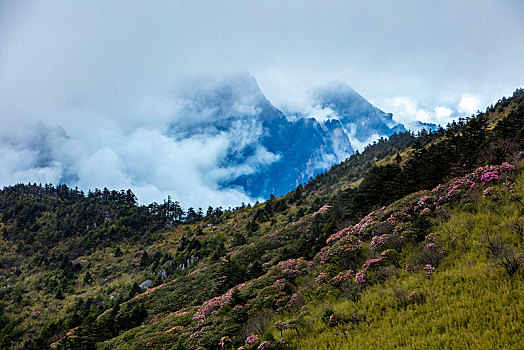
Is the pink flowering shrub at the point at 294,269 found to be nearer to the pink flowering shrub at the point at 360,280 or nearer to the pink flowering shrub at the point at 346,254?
the pink flowering shrub at the point at 346,254

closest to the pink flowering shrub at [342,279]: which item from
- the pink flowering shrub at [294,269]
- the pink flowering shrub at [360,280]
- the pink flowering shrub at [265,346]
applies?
the pink flowering shrub at [360,280]

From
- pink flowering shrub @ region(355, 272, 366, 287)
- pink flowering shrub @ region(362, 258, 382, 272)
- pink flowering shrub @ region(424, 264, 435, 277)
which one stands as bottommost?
pink flowering shrub @ region(424, 264, 435, 277)

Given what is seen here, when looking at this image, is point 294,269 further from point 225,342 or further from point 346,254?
point 225,342

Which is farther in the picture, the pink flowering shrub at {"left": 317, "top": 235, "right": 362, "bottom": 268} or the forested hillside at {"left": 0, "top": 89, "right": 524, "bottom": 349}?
the pink flowering shrub at {"left": 317, "top": 235, "right": 362, "bottom": 268}

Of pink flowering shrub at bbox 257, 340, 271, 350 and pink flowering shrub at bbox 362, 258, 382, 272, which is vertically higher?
pink flowering shrub at bbox 362, 258, 382, 272

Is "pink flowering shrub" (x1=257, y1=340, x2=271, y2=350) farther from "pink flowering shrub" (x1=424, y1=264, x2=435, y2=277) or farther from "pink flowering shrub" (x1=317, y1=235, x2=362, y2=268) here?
"pink flowering shrub" (x1=317, y1=235, x2=362, y2=268)

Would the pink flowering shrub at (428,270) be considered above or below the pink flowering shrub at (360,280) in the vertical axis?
below

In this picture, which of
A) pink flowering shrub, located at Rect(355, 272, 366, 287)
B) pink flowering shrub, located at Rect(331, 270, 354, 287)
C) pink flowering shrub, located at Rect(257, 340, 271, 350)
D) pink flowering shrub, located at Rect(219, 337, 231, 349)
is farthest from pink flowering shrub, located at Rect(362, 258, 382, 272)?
pink flowering shrub, located at Rect(219, 337, 231, 349)

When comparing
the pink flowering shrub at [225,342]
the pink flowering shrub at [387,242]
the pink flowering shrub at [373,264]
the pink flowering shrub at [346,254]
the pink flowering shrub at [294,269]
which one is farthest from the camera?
the pink flowering shrub at [294,269]

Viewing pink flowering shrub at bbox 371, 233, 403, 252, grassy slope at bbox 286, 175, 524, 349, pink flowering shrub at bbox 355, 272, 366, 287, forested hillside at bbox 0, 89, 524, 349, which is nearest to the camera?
grassy slope at bbox 286, 175, 524, 349

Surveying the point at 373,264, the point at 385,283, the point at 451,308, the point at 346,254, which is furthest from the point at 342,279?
the point at 451,308

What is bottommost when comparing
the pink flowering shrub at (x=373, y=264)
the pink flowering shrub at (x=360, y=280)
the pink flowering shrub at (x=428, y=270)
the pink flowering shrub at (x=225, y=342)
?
the pink flowering shrub at (x=225, y=342)

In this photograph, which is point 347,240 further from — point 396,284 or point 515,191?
point 515,191

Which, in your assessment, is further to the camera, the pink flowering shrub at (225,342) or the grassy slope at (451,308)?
the pink flowering shrub at (225,342)
